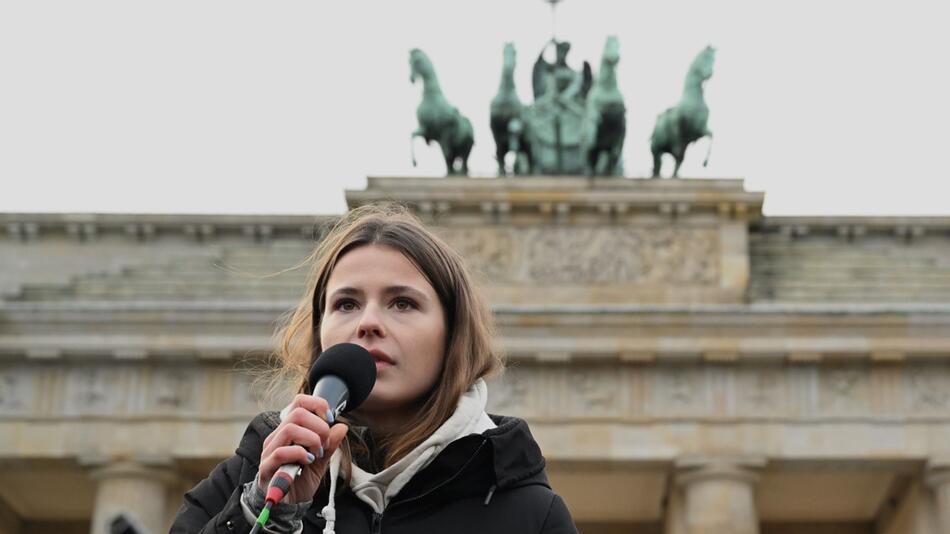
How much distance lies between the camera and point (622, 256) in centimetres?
2433

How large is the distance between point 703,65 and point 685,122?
3.44 feet

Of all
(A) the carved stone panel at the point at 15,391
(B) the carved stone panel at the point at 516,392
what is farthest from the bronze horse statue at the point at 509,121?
(A) the carved stone panel at the point at 15,391

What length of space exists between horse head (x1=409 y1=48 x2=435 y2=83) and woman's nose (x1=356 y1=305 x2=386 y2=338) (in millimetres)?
22839

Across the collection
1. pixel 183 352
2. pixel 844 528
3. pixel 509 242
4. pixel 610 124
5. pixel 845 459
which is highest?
pixel 610 124

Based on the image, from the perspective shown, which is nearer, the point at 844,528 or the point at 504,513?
the point at 504,513

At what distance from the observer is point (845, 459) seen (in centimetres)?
2284

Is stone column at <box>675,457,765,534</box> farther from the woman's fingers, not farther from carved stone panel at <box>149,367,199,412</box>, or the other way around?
the woman's fingers

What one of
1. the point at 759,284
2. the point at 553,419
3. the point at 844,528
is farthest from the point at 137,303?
the point at 844,528

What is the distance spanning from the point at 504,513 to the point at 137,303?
21360mm

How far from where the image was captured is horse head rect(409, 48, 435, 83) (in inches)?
998

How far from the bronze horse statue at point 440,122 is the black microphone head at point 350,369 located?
75.0 ft

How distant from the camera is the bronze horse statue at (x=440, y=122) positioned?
83.0 feet

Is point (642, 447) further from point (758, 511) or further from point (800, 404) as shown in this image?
point (758, 511)

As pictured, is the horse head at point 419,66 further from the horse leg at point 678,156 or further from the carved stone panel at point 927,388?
the carved stone panel at point 927,388
